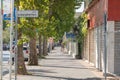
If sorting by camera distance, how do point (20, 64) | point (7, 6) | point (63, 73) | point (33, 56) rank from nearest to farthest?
point (7, 6), point (20, 64), point (63, 73), point (33, 56)

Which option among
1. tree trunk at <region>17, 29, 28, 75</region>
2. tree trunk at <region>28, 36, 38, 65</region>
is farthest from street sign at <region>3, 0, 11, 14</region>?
tree trunk at <region>28, 36, 38, 65</region>

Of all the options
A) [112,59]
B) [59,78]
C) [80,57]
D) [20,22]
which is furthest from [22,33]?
[80,57]

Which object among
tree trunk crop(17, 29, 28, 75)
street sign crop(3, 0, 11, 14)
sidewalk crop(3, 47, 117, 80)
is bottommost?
sidewalk crop(3, 47, 117, 80)

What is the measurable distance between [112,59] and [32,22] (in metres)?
5.15

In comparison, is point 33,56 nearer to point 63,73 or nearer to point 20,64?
point 63,73

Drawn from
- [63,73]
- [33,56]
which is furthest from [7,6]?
[33,56]

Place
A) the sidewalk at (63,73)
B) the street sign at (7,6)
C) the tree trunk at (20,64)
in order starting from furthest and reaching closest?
1. the tree trunk at (20,64)
2. the sidewalk at (63,73)
3. the street sign at (7,6)

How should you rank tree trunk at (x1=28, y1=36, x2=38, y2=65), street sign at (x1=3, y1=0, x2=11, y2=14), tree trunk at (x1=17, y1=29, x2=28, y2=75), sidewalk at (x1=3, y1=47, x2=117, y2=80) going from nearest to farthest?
1. street sign at (x1=3, y1=0, x2=11, y2=14)
2. sidewalk at (x1=3, y1=47, x2=117, y2=80)
3. tree trunk at (x1=17, y1=29, x2=28, y2=75)
4. tree trunk at (x1=28, y1=36, x2=38, y2=65)

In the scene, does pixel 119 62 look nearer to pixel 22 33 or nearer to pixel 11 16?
pixel 22 33

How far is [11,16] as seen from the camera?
58.5 feet

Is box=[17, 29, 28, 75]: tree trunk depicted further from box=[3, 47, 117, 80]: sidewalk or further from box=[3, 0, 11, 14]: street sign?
box=[3, 0, 11, 14]: street sign

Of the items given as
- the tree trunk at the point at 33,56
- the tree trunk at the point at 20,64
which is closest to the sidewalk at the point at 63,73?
the tree trunk at the point at 20,64

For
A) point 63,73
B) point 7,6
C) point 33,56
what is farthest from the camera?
point 33,56

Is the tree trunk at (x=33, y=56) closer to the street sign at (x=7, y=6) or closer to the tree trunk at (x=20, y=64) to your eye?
the tree trunk at (x=20, y=64)
